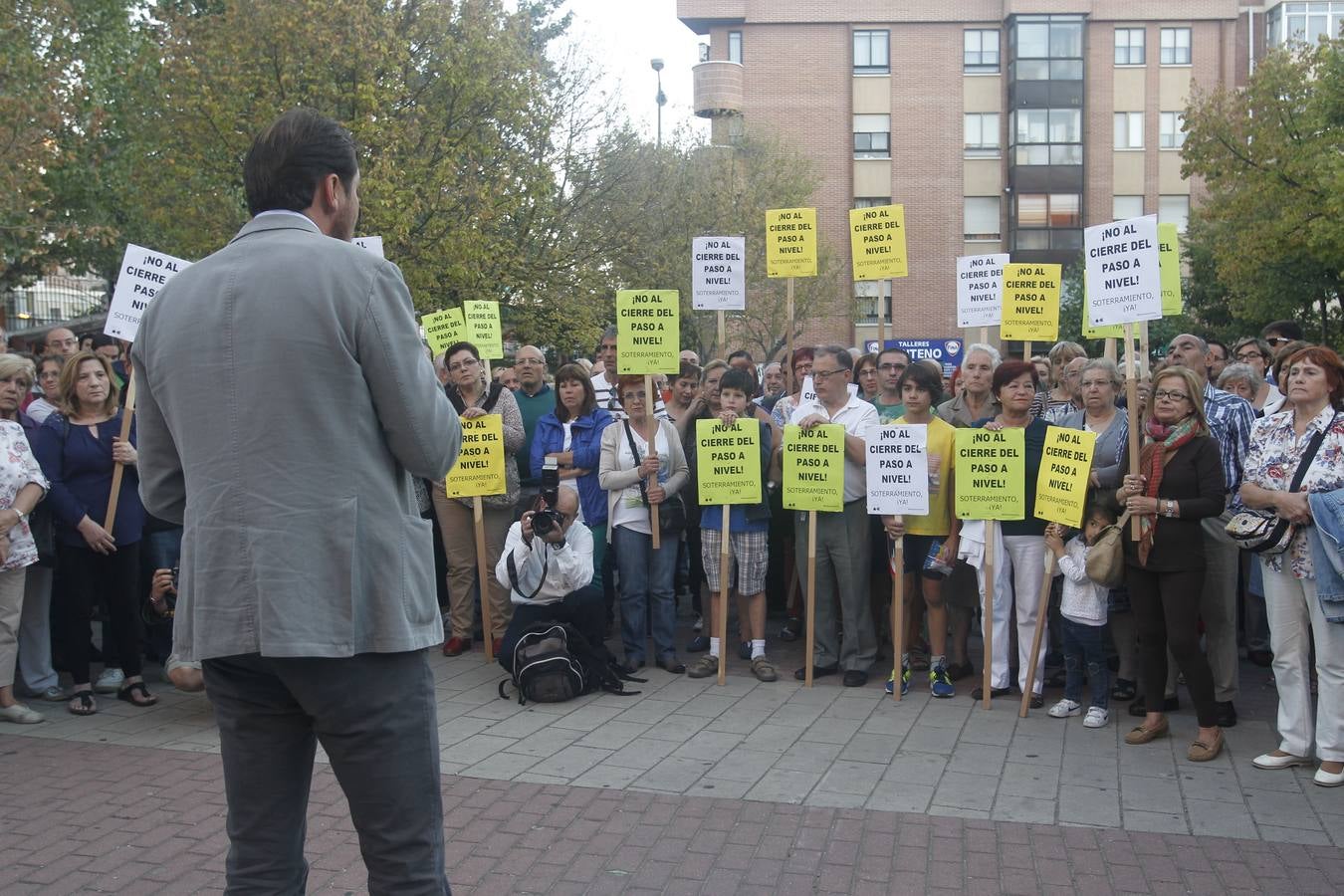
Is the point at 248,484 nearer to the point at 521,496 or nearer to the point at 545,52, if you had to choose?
the point at 521,496

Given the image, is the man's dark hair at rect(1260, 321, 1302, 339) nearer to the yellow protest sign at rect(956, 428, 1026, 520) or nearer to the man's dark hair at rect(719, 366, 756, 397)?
the yellow protest sign at rect(956, 428, 1026, 520)

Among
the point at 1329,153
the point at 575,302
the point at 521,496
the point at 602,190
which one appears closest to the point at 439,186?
the point at 575,302

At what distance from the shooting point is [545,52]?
2852 centimetres

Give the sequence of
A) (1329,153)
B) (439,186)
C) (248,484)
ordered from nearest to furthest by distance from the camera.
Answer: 1. (248,484)
2. (439,186)
3. (1329,153)

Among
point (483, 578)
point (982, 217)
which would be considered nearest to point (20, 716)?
point (483, 578)

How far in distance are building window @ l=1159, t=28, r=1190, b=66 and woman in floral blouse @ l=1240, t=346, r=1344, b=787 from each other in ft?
156

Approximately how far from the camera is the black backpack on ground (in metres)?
7.60

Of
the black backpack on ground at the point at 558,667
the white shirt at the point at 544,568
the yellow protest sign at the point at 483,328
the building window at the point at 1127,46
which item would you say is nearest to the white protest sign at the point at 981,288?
the yellow protest sign at the point at 483,328

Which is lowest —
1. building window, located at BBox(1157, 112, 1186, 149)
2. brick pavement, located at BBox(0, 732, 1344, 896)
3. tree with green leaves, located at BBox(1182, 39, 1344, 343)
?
brick pavement, located at BBox(0, 732, 1344, 896)

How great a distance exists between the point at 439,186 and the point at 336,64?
251cm

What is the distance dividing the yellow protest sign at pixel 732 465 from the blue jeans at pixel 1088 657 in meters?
2.15

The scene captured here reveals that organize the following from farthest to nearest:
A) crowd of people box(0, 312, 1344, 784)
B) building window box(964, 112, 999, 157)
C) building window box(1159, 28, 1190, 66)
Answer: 1. building window box(964, 112, 999, 157)
2. building window box(1159, 28, 1190, 66)
3. crowd of people box(0, 312, 1344, 784)

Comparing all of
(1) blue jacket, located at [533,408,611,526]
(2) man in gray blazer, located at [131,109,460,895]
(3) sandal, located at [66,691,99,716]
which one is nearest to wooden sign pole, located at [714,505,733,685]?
(1) blue jacket, located at [533,408,611,526]

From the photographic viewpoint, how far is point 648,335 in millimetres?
8492
